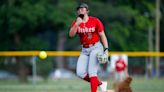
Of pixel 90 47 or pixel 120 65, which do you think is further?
pixel 120 65

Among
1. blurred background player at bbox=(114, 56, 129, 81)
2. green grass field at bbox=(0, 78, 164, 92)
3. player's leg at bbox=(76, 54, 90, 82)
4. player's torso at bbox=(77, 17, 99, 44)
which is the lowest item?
green grass field at bbox=(0, 78, 164, 92)

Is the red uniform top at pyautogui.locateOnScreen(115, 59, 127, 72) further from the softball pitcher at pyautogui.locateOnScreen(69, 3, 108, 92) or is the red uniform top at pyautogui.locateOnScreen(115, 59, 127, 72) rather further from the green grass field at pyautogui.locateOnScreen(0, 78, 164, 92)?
the softball pitcher at pyautogui.locateOnScreen(69, 3, 108, 92)

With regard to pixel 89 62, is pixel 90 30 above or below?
above

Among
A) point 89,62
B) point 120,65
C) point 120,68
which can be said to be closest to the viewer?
point 89,62

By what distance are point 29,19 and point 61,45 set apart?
597 inches

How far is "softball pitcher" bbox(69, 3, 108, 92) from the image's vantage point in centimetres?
1299

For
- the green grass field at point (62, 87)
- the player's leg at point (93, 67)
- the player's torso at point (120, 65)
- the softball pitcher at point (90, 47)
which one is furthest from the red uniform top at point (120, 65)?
the player's leg at point (93, 67)

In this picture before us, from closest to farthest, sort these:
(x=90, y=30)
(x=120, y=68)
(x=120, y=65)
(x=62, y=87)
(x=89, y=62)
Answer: (x=90, y=30) → (x=89, y=62) → (x=62, y=87) → (x=120, y=68) → (x=120, y=65)

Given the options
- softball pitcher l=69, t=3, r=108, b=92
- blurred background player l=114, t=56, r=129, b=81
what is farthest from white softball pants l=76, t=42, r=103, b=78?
blurred background player l=114, t=56, r=129, b=81

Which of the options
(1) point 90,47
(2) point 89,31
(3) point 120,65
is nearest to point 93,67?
(1) point 90,47

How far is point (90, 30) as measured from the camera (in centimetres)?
1310

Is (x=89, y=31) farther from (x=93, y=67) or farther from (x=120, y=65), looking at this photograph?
(x=120, y=65)

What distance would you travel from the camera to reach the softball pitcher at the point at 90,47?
42.6 ft

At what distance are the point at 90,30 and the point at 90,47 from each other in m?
0.38
